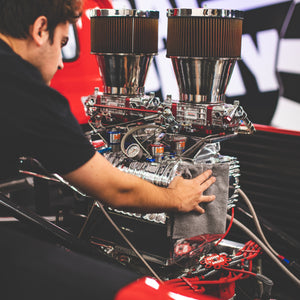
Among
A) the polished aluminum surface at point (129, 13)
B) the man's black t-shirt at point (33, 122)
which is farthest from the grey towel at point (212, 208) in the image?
the polished aluminum surface at point (129, 13)

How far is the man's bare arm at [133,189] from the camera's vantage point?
131cm

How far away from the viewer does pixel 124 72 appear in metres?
2.13

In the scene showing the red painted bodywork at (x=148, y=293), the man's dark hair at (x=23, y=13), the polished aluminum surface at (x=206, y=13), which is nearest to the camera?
the red painted bodywork at (x=148, y=293)

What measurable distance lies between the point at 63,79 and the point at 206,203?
193 centimetres

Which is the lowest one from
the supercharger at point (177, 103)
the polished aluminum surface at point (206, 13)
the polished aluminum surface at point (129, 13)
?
the supercharger at point (177, 103)

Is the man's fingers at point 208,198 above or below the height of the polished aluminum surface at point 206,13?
below

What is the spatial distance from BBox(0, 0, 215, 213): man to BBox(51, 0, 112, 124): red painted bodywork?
70.3 inches

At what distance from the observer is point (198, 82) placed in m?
1.87

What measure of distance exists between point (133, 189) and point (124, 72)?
0.86 m

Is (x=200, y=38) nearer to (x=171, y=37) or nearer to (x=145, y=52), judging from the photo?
(x=171, y=37)

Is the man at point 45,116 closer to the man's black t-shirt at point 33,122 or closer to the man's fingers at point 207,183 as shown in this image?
the man's black t-shirt at point 33,122

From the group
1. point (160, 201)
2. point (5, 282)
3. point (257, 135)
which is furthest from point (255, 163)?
point (5, 282)

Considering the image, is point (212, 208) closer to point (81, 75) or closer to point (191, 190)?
point (191, 190)

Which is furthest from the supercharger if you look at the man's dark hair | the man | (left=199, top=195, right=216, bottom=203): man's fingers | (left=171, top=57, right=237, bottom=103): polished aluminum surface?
the man's dark hair
